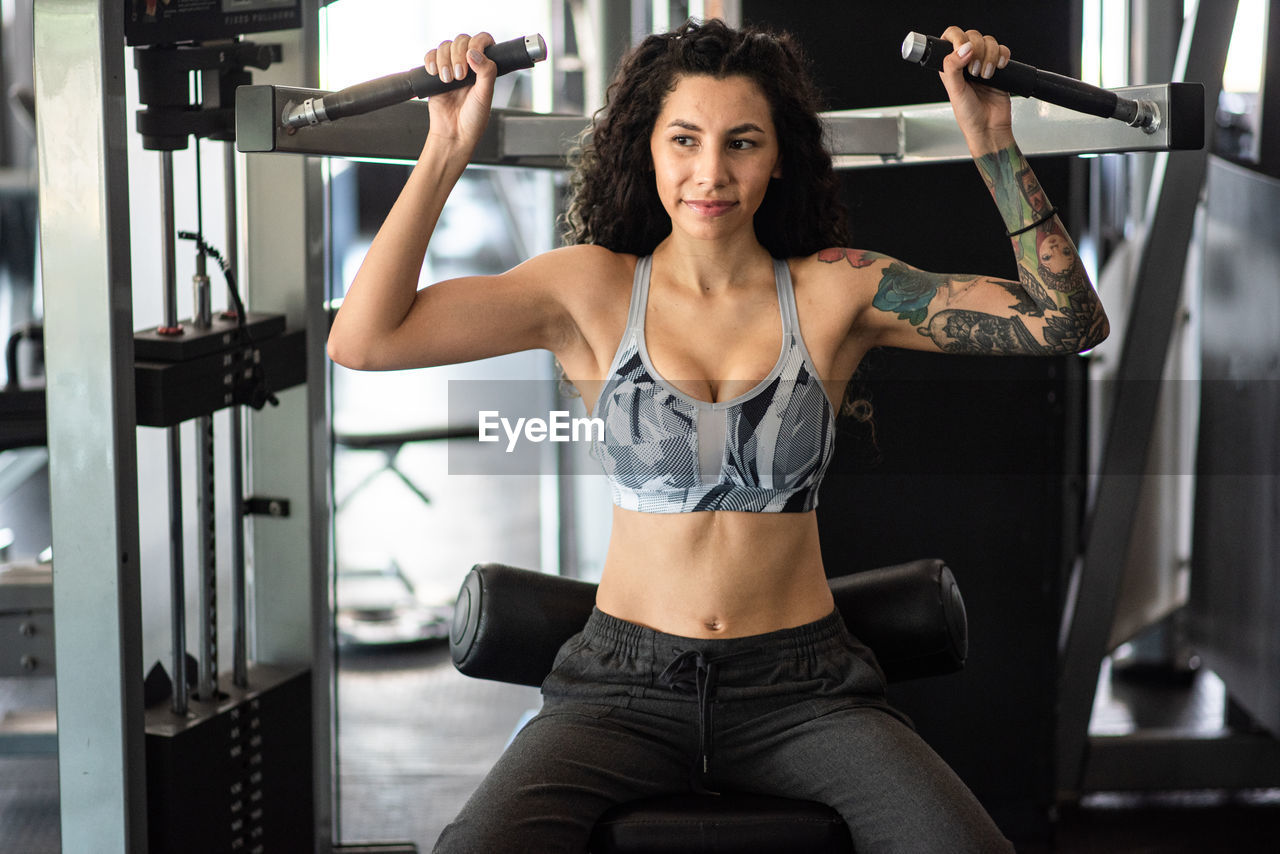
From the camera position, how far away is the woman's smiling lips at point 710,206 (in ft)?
5.31

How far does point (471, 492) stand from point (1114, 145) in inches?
168

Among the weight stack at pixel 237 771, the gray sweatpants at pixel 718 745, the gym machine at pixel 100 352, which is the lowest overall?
the weight stack at pixel 237 771

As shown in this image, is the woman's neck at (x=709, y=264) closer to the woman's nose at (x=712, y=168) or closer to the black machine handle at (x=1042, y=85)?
the woman's nose at (x=712, y=168)

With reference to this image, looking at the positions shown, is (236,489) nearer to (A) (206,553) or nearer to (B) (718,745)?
(A) (206,553)

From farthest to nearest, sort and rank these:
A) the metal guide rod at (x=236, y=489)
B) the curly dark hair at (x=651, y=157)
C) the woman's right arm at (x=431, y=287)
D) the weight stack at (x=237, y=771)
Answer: the metal guide rod at (x=236, y=489)
the weight stack at (x=237, y=771)
the curly dark hair at (x=651, y=157)
the woman's right arm at (x=431, y=287)

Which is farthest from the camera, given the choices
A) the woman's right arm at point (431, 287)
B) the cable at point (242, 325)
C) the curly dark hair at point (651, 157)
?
the cable at point (242, 325)

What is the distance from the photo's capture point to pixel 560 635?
176 cm

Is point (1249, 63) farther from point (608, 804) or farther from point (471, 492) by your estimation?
point (471, 492)

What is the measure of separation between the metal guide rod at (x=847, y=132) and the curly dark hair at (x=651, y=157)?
0.15 m

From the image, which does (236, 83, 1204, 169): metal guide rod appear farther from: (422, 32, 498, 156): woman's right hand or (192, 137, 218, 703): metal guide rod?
(192, 137, 218, 703): metal guide rod

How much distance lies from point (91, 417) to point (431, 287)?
0.48 meters

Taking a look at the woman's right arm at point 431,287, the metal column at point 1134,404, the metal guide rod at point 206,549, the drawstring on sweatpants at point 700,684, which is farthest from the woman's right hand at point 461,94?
the metal column at point 1134,404

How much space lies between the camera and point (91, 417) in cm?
169

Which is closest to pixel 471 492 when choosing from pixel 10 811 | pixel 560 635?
pixel 10 811
